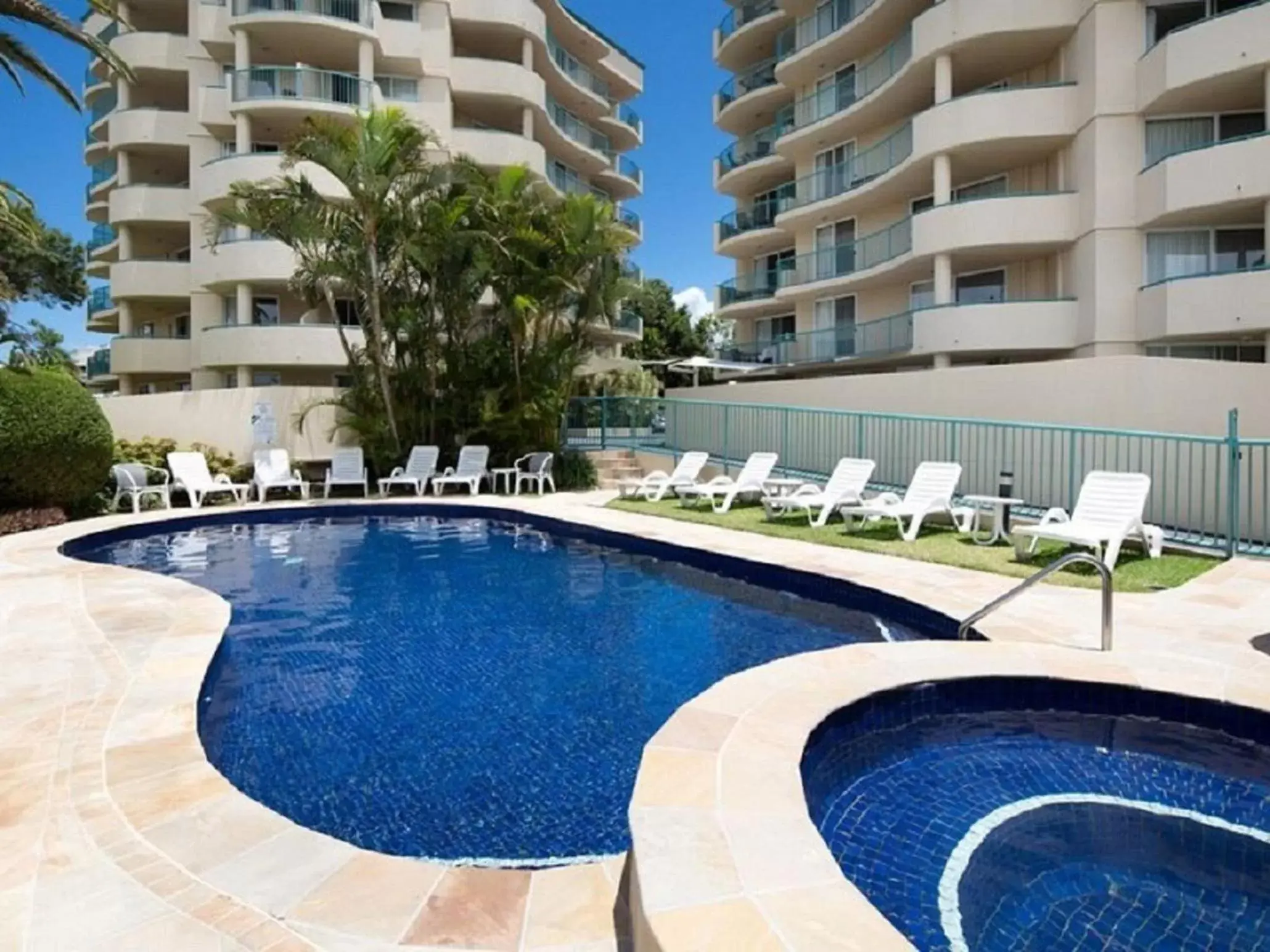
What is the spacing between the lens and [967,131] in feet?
66.2

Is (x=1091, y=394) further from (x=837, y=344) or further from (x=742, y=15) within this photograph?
(x=742, y=15)

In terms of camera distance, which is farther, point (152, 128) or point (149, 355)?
point (149, 355)

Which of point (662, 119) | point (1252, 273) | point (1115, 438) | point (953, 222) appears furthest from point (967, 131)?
point (662, 119)

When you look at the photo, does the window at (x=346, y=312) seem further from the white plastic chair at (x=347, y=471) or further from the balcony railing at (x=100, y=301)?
the balcony railing at (x=100, y=301)

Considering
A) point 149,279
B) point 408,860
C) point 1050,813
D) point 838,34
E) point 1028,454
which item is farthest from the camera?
point 149,279

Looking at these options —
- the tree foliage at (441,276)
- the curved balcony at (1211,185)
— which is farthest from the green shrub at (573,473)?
the curved balcony at (1211,185)

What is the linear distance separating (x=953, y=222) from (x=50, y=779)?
71.8 ft

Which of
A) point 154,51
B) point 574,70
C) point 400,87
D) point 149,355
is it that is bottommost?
point 149,355

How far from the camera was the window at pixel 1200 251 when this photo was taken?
18.1 meters

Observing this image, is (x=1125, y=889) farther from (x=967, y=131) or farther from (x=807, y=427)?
(x=967, y=131)

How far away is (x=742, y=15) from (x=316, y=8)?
1691 centimetres

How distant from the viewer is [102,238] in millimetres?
33594

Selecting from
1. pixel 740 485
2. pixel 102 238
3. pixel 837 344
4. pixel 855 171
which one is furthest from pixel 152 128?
pixel 740 485

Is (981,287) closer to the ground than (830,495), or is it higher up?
higher up
